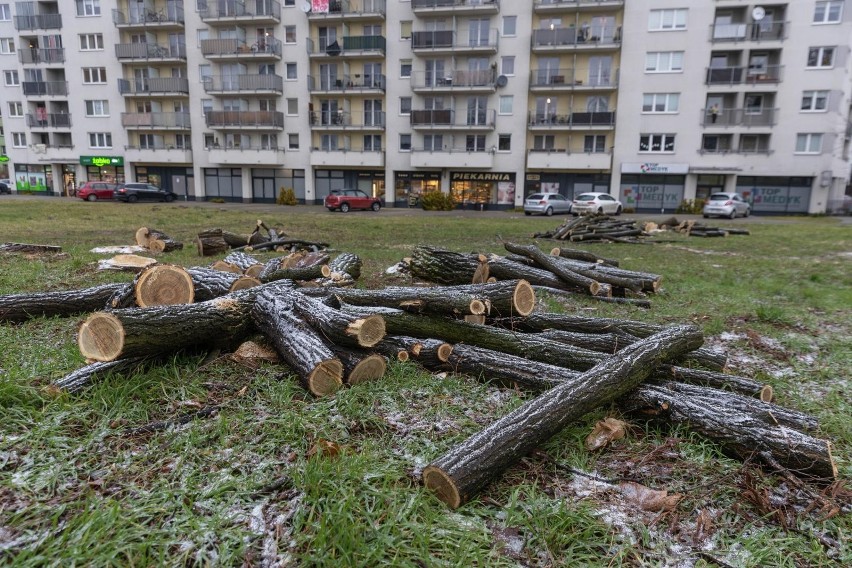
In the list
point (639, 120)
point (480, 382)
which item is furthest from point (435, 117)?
point (480, 382)

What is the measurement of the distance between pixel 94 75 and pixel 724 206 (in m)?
52.2

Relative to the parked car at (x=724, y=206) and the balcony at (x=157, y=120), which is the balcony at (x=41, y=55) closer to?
the balcony at (x=157, y=120)

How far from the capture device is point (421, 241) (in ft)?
51.7

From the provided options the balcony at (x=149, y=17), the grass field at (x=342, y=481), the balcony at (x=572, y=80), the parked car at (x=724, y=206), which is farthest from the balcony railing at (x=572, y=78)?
the grass field at (x=342, y=481)

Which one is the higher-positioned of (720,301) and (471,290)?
(471,290)

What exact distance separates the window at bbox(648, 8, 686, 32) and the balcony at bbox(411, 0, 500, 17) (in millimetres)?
11369

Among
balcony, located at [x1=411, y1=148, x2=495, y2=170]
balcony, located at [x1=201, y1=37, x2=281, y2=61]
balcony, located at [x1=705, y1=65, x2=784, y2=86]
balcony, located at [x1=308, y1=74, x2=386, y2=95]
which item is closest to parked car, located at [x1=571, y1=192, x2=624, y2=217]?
balcony, located at [x1=411, y1=148, x2=495, y2=170]

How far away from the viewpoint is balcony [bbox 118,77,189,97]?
43.0m

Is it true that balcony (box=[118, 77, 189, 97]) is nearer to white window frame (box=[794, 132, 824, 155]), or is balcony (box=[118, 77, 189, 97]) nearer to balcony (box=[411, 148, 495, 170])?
balcony (box=[411, 148, 495, 170])

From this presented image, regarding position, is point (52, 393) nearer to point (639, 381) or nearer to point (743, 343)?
point (639, 381)

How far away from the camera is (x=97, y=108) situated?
4575 centimetres

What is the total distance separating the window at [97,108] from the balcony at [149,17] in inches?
270

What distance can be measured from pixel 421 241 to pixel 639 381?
12409mm

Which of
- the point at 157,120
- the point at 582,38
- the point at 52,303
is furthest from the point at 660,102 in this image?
the point at 157,120
